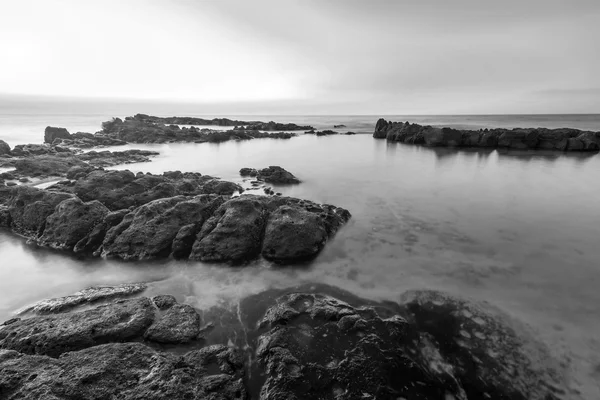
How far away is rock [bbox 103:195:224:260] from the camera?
8.96 m

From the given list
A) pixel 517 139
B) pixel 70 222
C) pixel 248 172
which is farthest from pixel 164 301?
pixel 517 139

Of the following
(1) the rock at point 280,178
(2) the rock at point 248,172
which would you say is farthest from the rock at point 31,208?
(2) the rock at point 248,172

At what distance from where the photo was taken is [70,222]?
391 inches

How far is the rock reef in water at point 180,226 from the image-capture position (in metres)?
8.95

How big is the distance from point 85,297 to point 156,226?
3296 millimetres

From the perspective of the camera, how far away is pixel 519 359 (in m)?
5.21

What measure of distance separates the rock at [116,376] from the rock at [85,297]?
2.03 metres

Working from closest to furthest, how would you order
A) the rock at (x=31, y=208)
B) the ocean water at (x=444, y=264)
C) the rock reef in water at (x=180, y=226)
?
the ocean water at (x=444, y=264)
the rock reef in water at (x=180, y=226)
the rock at (x=31, y=208)

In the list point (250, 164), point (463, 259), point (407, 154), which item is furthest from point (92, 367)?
point (407, 154)

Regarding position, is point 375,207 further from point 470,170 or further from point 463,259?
point 470,170

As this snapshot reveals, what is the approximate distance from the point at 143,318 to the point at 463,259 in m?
9.20

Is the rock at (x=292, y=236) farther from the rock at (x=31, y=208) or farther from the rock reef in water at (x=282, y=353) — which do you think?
the rock at (x=31, y=208)

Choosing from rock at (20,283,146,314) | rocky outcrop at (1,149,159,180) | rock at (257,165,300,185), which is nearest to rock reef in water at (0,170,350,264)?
rock at (20,283,146,314)

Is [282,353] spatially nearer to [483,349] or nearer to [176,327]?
[176,327]
